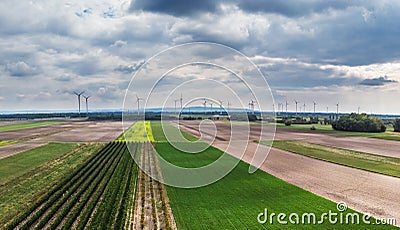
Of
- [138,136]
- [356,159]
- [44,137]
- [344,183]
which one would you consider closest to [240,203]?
[344,183]

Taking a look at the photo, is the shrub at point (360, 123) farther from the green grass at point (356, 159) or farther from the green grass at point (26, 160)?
the green grass at point (26, 160)

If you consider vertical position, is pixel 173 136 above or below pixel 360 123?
above

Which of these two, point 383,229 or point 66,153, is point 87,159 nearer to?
point 66,153

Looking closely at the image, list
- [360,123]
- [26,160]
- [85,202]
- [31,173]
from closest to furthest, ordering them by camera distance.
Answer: [85,202] < [31,173] < [26,160] < [360,123]

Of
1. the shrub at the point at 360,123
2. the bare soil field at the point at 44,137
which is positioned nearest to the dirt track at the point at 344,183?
the bare soil field at the point at 44,137

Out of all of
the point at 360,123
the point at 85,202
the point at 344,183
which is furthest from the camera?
the point at 360,123

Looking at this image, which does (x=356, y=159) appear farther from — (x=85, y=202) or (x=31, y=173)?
→ (x=31, y=173)

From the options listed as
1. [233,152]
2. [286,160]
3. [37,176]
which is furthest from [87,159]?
[286,160]
